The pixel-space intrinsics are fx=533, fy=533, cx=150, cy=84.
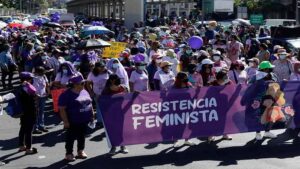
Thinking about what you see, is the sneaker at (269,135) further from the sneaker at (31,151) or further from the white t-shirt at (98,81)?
the sneaker at (31,151)

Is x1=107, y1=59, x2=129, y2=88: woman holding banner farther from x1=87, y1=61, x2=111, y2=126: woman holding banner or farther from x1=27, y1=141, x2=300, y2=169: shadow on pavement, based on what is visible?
x1=27, y1=141, x2=300, y2=169: shadow on pavement

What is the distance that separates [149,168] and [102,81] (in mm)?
3296

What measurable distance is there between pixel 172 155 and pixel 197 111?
94 centimetres

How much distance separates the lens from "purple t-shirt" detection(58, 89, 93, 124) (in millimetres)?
8805

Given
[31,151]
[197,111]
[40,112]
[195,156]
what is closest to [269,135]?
[197,111]

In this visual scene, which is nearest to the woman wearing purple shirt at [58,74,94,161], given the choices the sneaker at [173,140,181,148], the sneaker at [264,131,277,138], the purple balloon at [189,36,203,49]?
the sneaker at [173,140,181,148]

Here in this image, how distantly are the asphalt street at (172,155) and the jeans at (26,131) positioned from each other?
24 cm

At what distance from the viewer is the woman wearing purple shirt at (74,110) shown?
8.80m

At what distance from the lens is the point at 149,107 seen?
9.48 metres

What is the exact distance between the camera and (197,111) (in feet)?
32.0

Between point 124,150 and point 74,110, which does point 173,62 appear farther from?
point 74,110

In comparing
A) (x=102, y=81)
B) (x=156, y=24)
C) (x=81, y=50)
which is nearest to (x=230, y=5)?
(x=156, y=24)

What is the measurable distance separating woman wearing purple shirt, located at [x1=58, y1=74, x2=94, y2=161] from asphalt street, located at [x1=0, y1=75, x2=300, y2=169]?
48 centimetres

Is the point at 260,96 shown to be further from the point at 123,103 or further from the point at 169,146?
the point at 123,103
